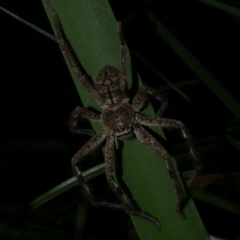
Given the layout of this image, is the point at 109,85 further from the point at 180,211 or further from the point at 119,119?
the point at 180,211

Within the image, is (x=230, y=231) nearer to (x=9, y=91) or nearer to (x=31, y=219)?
(x=31, y=219)

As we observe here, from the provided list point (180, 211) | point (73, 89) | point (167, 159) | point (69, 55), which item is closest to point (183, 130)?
point (167, 159)

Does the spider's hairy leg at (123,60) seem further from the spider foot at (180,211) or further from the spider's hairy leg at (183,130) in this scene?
the spider foot at (180,211)

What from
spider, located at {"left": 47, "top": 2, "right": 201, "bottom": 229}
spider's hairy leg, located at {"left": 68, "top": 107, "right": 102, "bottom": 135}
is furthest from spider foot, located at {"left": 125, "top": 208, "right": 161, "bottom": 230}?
spider's hairy leg, located at {"left": 68, "top": 107, "right": 102, "bottom": 135}

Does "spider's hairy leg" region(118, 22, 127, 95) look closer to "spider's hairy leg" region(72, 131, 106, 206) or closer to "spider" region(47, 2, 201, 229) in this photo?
"spider" region(47, 2, 201, 229)

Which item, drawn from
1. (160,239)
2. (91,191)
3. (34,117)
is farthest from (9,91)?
(160,239)

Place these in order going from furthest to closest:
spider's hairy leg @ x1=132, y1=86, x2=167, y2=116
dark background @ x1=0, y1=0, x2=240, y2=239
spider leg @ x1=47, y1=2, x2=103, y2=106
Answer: dark background @ x1=0, y1=0, x2=240, y2=239, spider's hairy leg @ x1=132, y1=86, x2=167, y2=116, spider leg @ x1=47, y1=2, x2=103, y2=106

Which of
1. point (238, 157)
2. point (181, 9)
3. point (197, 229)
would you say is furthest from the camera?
point (181, 9)
